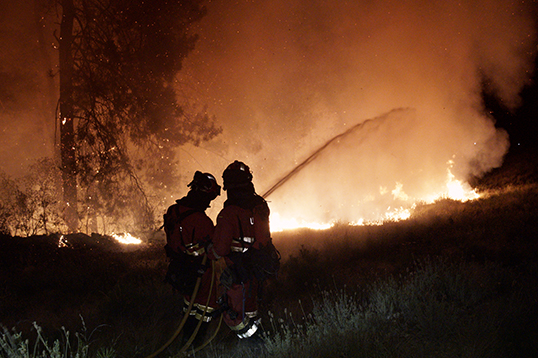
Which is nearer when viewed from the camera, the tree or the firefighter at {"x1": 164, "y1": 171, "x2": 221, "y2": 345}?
the firefighter at {"x1": 164, "y1": 171, "x2": 221, "y2": 345}

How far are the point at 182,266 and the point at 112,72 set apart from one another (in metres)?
10.6

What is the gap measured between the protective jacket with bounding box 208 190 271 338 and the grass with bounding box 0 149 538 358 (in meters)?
0.34

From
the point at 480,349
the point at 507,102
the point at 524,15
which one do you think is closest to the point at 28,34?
the point at 480,349

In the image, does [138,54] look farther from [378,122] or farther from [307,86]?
[378,122]

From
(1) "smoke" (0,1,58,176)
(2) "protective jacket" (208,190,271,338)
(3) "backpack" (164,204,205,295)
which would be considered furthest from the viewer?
(1) "smoke" (0,1,58,176)

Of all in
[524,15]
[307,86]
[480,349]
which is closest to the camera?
[480,349]

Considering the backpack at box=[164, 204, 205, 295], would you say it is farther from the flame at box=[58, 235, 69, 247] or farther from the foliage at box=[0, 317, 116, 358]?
the flame at box=[58, 235, 69, 247]

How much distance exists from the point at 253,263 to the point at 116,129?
36.3 ft

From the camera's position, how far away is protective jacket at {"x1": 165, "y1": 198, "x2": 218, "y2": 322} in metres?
4.51

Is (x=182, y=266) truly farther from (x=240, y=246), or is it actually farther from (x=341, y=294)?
(x=341, y=294)

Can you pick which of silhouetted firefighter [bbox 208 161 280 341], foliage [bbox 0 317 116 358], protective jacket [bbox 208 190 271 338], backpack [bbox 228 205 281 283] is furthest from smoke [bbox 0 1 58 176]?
backpack [bbox 228 205 281 283]

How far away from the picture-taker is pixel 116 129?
13609 millimetres

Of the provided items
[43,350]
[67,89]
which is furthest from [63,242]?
[43,350]

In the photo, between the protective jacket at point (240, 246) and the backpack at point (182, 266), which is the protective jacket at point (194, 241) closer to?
the backpack at point (182, 266)
